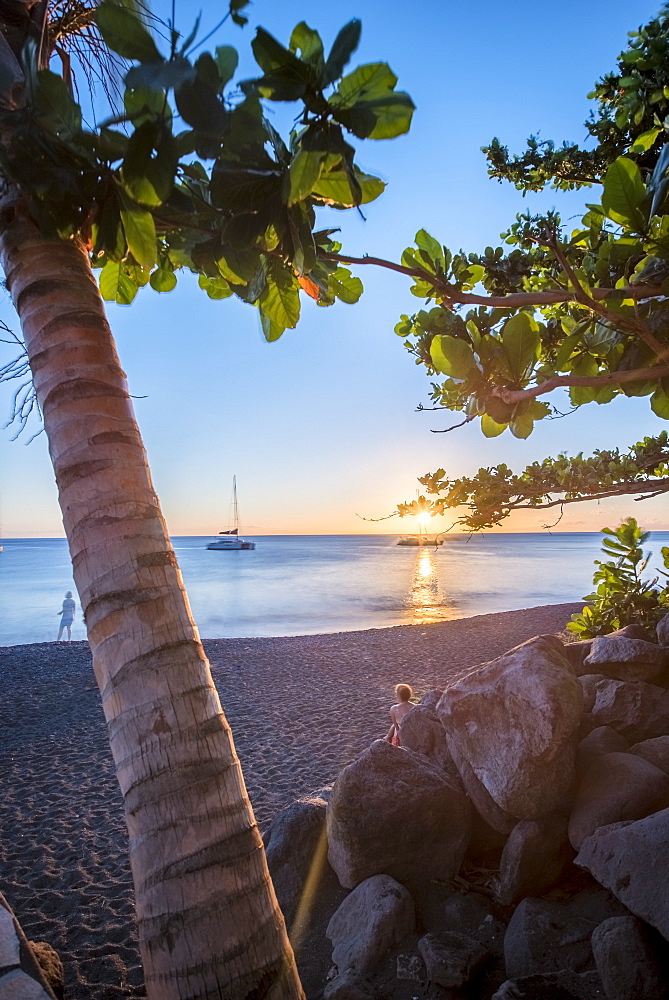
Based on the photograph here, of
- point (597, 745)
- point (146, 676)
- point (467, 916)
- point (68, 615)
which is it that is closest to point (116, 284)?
point (146, 676)

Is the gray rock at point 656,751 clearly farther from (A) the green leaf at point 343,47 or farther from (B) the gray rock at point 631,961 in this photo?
(A) the green leaf at point 343,47

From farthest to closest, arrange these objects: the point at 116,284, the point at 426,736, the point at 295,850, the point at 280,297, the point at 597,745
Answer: the point at 426,736 < the point at 295,850 < the point at 597,745 < the point at 116,284 < the point at 280,297

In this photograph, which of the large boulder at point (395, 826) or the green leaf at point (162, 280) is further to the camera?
the large boulder at point (395, 826)

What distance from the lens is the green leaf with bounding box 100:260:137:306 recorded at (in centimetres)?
185

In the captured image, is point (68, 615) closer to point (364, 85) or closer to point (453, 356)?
point (453, 356)

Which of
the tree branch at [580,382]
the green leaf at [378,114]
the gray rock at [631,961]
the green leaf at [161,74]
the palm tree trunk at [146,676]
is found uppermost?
the green leaf at [161,74]

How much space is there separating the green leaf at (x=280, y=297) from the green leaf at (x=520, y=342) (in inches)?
33.6

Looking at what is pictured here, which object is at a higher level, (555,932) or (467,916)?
(555,932)

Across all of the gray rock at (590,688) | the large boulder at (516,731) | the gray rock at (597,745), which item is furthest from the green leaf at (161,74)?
the gray rock at (590,688)

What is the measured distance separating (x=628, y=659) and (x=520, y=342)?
121 inches

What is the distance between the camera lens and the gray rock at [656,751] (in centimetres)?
340

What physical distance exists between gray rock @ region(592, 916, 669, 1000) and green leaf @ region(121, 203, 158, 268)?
328 cm

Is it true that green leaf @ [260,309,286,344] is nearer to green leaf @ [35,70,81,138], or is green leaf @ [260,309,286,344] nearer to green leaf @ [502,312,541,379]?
green leaf @ [35,70,81,138]

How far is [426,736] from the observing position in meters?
4.48
